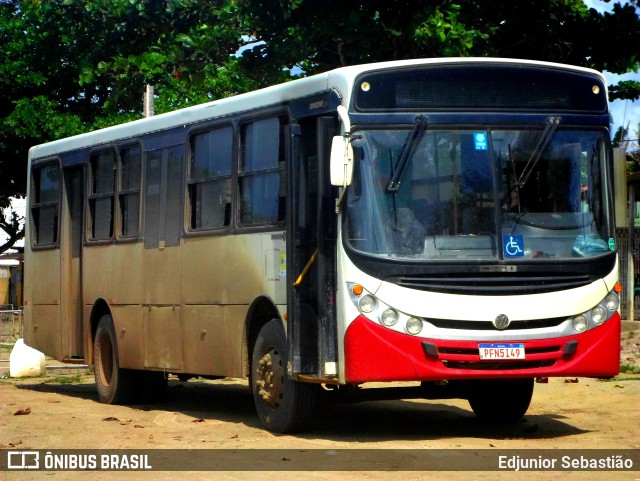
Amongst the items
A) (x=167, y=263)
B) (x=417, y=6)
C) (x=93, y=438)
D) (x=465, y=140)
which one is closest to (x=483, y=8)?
(x=417, y=6)

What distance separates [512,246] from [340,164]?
60.6 inches

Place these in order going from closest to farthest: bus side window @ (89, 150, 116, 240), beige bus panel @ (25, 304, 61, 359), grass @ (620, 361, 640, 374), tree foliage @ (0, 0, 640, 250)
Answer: bus side window @ (89, 150, 116, 240), beige bus panel @ (25, 304, 61, 359), grass @ (620, 361, 640, 374), tree foliage @ (0, 0, 640, 250)

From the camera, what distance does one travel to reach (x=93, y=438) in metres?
11.9

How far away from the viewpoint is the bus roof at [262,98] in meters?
11.4

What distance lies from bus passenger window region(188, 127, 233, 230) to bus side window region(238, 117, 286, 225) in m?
0.33

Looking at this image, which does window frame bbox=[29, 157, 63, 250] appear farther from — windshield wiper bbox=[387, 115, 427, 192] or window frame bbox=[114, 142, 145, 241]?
windshield wiper bbox=[387, 115, 427, 192]

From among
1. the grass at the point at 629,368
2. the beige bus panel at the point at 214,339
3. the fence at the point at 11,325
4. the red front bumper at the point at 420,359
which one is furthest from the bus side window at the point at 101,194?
the fence at the point at 11,325

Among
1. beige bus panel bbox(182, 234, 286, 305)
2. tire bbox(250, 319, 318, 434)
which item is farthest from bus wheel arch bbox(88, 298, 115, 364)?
tire bbox(250, 319, 318, 434)

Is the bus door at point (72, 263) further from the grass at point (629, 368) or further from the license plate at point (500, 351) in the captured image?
the license plate at point (500, 351)

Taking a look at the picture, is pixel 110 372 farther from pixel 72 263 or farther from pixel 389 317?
pixel 389 317

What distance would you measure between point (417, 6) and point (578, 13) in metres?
2.43

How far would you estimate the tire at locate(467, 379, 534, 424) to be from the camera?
42.1 feet

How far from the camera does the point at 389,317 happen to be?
1100 centimetres

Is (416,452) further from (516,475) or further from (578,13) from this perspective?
(578,13)
